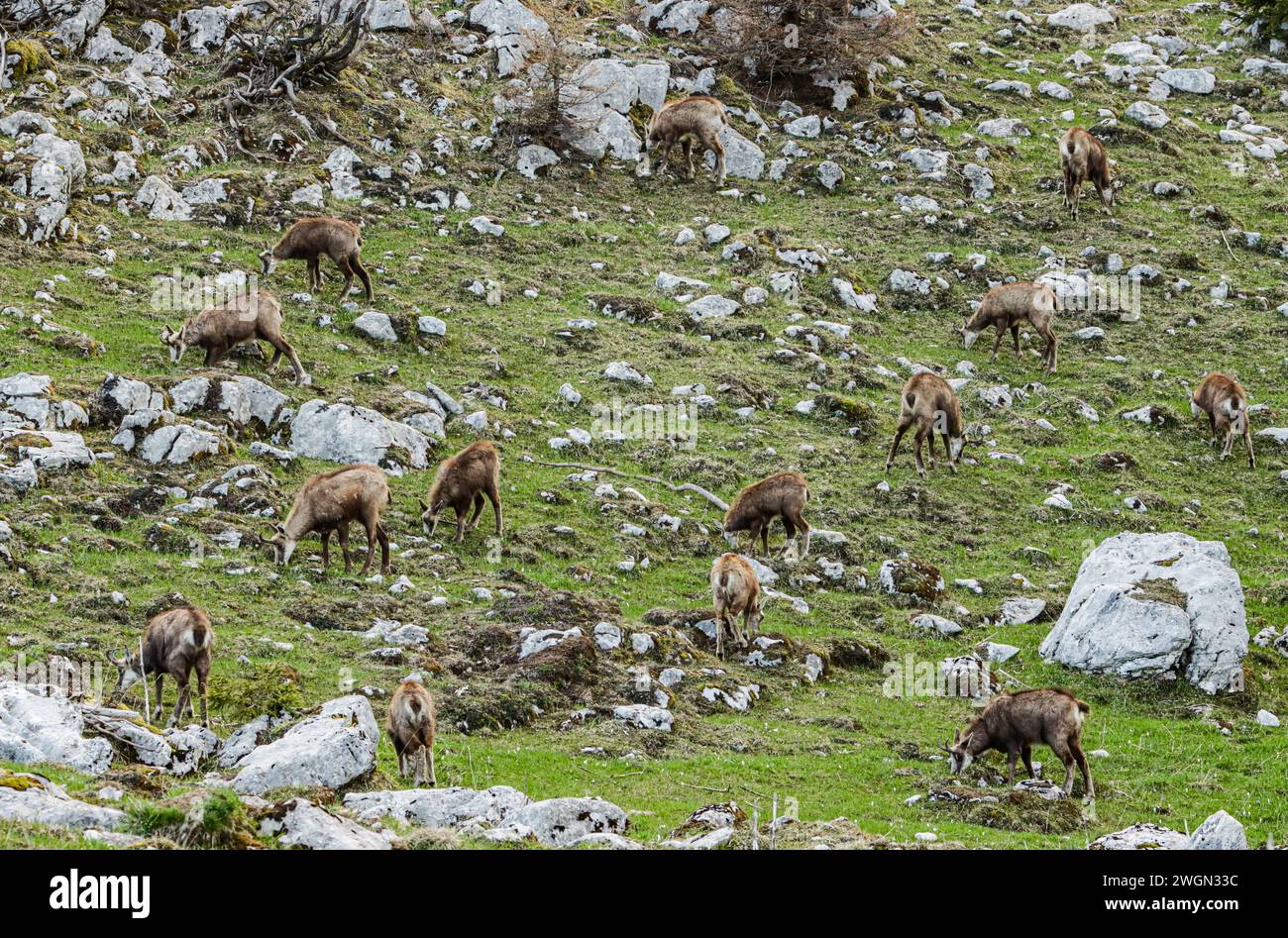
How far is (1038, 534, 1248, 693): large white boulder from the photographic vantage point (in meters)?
17.3

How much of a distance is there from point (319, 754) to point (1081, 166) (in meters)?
28.2

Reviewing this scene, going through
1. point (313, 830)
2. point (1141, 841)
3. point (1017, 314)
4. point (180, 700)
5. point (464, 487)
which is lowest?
point (1141, 841)

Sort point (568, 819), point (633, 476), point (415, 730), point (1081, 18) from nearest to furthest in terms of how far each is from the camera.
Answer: point (568, 819)
point (415, 730)
point (633, 476)
point (1081, 18)

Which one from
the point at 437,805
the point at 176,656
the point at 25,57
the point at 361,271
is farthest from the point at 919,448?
the point at 25,57

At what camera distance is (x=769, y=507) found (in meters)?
20.4

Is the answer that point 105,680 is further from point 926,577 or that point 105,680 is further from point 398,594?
point 926,577

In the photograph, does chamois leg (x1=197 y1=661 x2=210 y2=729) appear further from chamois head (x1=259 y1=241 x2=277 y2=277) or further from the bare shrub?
the bare shrub

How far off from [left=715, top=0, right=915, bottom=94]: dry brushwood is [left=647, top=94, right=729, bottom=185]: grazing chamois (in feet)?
16.2

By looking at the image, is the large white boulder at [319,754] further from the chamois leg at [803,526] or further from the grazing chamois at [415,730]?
the chamois leg at [803,526]

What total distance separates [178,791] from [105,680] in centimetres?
450

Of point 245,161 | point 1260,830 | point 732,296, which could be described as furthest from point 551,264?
point 1260,830

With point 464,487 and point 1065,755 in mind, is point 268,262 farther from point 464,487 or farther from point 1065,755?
point 1065,755

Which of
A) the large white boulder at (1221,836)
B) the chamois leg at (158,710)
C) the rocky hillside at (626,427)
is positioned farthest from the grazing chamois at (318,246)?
the large white boulder at (1221,836)

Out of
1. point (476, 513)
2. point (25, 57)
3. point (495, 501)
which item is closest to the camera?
point (495, 501)
